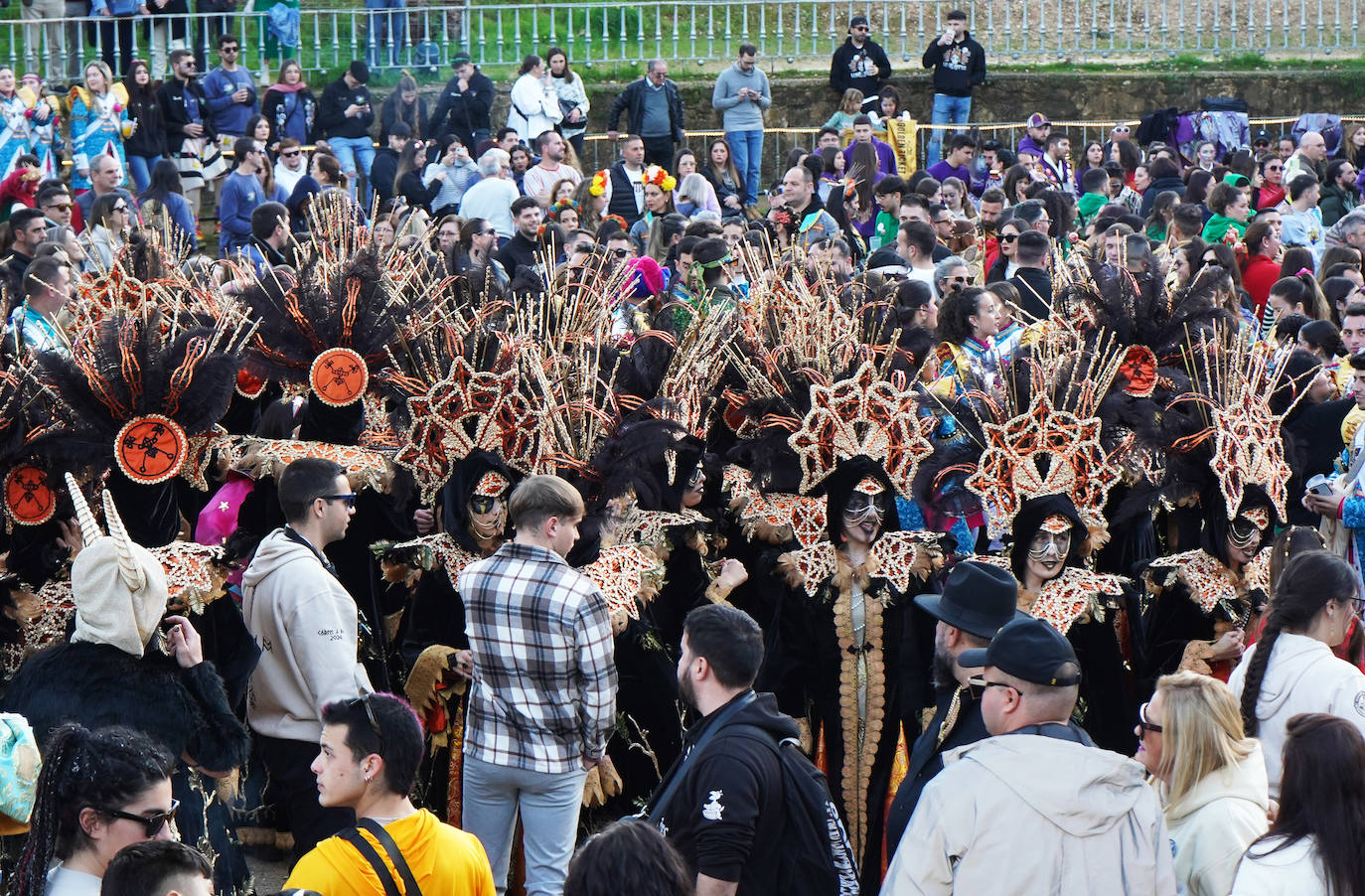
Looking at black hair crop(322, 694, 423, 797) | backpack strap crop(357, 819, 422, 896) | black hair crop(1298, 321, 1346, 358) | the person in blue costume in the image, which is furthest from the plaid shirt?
the person in blue costume

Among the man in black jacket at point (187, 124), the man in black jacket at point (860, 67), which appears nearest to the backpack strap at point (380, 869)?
the man in black jacket at point (187, 124)

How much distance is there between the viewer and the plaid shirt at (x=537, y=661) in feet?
18.0

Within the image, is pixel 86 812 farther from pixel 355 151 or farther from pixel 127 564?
pixel 355 151

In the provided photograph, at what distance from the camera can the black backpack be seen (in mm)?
4426

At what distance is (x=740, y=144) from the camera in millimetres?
17531

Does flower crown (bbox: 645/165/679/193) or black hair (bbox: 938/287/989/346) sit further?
flower crown (bbox: 645/165/679/193)

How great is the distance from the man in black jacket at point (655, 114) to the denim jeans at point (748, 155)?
53 cm

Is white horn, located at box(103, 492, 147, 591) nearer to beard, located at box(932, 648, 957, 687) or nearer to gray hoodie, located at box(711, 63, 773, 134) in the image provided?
beard, located at box(932, 648, 957, 687)

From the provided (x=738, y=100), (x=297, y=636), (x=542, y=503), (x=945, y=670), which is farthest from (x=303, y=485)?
(x=738, y=100)

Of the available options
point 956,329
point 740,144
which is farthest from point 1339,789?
point 740,144

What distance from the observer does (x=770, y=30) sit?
71.2ft

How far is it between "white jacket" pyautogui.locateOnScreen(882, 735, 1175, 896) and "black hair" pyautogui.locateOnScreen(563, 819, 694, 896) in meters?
0.57

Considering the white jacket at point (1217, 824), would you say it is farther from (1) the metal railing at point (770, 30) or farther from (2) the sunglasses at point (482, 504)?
(1) the metal railing at point (770, 30)

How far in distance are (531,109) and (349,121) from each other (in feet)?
5.55
